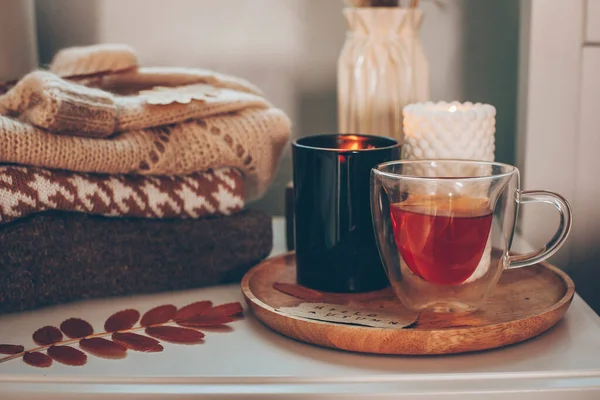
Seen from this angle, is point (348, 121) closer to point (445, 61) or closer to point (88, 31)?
point (445, 61)

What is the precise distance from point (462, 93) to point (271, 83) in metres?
0.28

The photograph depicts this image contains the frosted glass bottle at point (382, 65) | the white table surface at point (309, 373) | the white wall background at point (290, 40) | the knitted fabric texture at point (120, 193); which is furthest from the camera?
the white wall background at point (290, 40)

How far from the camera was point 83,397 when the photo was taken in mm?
473

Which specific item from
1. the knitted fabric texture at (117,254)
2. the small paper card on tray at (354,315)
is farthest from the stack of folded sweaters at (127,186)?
the small paper card on tray at (354,315)

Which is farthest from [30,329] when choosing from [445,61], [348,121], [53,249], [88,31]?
[445,61]

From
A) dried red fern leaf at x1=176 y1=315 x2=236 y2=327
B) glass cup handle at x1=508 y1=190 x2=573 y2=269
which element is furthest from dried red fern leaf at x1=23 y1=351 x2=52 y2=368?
glass cup handle at x1=508 y1=190 x2=573 y2=269

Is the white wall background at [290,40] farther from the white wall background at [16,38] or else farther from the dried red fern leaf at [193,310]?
the dried red fern leaf at [193,310]

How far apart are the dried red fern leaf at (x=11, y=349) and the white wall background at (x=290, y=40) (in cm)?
55

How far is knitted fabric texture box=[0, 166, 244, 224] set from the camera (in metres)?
0.58

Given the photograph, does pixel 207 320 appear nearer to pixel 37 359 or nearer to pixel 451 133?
pixel 37 359

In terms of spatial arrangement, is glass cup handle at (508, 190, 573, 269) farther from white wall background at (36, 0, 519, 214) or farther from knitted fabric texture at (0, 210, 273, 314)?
white wall background at (36, 0, 519, 214)

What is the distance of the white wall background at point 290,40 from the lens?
978 mm

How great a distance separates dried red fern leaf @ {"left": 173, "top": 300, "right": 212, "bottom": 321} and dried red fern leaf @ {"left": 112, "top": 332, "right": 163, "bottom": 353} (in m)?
0.05

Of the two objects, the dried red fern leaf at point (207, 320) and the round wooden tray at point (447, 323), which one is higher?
the round wooden tray at point (447, 323)
